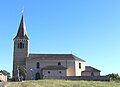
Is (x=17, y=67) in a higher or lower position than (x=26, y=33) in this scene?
lower

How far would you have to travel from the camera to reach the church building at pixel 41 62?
103500 millimetres

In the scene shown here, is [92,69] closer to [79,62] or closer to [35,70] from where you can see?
A: [79,62]

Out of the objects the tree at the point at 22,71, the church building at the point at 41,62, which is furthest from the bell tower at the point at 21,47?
the tree at the point at 22,71

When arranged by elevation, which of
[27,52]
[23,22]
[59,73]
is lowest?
[59,73]

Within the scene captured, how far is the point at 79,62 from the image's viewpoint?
108000 mm

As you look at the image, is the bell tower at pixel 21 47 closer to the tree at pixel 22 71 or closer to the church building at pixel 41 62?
the church building at pixel 41 62

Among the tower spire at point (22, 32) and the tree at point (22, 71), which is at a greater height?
the tower spire at point (22, 32)

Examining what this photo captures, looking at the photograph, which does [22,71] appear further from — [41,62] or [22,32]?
[22,32]

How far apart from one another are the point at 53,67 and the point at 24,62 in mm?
10019

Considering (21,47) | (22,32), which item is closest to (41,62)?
(21,47)

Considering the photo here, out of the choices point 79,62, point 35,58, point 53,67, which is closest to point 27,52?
point 35,58

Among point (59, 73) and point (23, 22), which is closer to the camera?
point (59, 73)

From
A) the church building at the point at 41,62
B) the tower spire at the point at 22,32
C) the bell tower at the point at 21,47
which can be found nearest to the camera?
the church building at the point at 41,62

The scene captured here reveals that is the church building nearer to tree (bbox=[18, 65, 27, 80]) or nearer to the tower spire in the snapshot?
the tower spire
